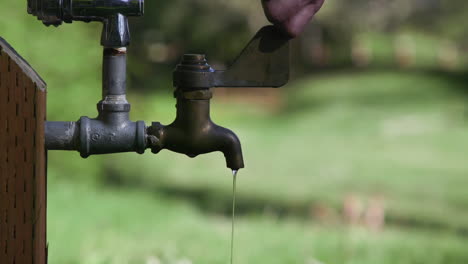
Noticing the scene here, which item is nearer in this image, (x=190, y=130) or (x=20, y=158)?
(x=20, y=158)

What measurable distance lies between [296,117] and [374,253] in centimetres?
647

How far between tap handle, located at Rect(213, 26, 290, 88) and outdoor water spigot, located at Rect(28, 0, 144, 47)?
251 mm

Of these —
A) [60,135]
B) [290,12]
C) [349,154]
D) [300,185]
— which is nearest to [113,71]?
[60,135]

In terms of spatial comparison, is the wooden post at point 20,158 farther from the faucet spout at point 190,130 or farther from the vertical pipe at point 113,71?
the faucet spout at point 190,130

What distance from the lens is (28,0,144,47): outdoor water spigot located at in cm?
194

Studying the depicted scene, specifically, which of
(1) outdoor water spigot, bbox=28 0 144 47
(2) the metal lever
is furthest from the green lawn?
(1) outdoor water spigot, bbox=28 0 144 47

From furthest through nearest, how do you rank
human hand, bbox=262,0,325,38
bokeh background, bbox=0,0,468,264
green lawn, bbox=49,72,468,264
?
1. bokeh background, bbox=0,0,468,264
2. green lawn, bbox=49,72,468,264
3. human hand, bbox=262,0,325,38

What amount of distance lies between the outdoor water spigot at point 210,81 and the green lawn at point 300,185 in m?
1.28

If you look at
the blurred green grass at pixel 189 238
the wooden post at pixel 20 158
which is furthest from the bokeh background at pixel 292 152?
the wooden post at pixel 20 158

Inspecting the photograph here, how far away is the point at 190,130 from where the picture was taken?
6.75ft

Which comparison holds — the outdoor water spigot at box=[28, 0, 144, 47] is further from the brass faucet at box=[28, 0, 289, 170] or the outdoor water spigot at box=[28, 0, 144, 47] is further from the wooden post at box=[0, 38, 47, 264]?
the wooden post at box=[0, 38, 47, 264]

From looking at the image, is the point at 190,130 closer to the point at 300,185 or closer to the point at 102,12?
the point at 102,12

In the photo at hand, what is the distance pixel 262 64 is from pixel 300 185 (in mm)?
5329

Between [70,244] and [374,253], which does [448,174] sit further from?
[70,244]
